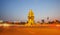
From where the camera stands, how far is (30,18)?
68.8 ft

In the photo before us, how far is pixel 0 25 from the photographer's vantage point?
10.1m

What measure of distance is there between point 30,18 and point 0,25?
11091mm

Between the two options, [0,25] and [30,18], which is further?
[30,18]
